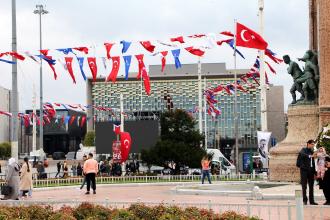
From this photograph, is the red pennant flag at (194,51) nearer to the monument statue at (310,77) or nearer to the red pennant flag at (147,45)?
the red pennant flag at (147,45)

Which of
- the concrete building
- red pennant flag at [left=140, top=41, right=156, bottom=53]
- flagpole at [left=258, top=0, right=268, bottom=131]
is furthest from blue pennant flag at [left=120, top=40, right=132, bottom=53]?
the concrete building

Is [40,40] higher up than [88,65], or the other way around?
[40,40]

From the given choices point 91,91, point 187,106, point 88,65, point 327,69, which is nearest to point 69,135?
point 91,91

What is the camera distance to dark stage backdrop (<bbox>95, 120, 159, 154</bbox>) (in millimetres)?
49062

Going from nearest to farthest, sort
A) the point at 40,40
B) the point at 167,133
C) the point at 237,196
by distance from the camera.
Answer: the point at 237,196 < the point at 167,133 < the point at 40,40

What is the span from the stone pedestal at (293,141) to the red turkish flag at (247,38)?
260 inches

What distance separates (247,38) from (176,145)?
12.8 meters

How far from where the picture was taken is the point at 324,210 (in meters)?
13.6

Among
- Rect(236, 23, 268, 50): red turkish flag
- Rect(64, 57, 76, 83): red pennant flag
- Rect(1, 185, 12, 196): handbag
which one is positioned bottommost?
Rect(1, 185, 12, 196): handbag

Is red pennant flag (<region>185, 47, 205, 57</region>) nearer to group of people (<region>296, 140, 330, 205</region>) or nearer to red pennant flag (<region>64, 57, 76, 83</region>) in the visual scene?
red pennant flag (<region>64, 57, 76, 83</region>)

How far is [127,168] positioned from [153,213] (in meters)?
35.6

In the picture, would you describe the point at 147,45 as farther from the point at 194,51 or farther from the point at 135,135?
the point at 135,135

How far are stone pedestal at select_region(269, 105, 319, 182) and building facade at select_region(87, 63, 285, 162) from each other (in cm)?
9449

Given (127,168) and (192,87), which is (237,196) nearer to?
(127,168)
